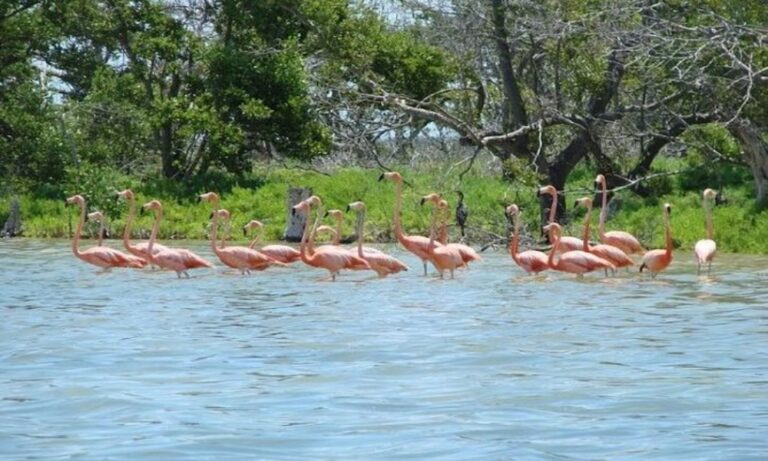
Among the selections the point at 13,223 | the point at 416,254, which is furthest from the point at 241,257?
the point at 13,223

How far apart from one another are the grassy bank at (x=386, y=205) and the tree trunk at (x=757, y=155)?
28 cm

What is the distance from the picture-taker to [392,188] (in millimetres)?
26328

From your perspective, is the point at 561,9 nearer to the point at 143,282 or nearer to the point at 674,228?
the point at 674,228

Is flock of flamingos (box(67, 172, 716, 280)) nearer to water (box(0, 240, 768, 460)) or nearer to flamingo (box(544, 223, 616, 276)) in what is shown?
flamingo (box(544, 223, 616, 276))

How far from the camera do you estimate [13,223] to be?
1018 inches

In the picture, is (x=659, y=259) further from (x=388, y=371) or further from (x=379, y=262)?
(x=388, y=371)

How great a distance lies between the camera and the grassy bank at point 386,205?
2145 cm

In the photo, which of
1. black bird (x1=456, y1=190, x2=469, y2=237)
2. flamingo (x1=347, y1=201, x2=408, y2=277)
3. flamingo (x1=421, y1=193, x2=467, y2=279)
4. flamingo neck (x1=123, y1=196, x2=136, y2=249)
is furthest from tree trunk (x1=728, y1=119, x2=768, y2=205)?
flamingo neck (x1=123, y1=196, x2=136, y2=249)

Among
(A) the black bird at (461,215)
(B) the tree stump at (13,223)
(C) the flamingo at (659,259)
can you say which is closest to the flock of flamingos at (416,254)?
(C) the flamingo at (659,259)

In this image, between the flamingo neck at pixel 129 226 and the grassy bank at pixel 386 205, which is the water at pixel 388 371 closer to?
the flamingo neck at pixel 129 226

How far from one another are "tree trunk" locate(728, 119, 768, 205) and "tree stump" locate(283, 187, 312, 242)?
6699 mm

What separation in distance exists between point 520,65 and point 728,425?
16932 mm

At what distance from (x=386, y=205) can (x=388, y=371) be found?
53.2 ft

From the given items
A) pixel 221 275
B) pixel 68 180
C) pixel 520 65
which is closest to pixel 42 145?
pixel 68 180
